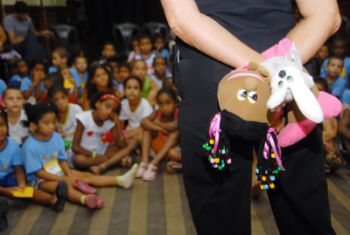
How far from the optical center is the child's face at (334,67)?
11.4 feet

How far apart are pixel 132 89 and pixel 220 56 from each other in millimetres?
2426

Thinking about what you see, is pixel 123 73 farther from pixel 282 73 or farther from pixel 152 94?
pixel 282 73

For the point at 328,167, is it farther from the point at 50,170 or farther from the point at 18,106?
the point at 18,106

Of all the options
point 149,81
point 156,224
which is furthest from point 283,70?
point 149,81

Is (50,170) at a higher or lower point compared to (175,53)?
lower

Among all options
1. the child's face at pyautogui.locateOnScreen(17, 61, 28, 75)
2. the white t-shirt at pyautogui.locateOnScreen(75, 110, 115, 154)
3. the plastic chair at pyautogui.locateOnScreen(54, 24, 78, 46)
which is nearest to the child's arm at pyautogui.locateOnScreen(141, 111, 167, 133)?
the white t-shirt at pyautogui.locateOnScreen(75, 110, 115, 154)

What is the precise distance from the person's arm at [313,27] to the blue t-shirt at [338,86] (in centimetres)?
271

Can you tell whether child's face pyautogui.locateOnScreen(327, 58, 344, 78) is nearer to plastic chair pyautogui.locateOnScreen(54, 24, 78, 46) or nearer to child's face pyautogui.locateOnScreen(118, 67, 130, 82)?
child's face pyautogui.locateOnScreen(118, 67, 130, 82)

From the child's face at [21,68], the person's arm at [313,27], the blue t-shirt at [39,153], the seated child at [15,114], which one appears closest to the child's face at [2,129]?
the blue t-shirt at [39,153]

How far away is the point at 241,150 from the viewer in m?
0.90

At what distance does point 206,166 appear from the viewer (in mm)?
919

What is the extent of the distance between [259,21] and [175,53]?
201mm

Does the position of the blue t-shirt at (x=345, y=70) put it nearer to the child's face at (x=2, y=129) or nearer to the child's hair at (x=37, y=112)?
the child's hair at (x=37, y=112)

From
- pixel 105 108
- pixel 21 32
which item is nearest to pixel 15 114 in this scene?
pixel 105 108
